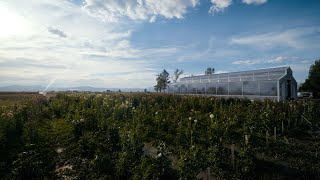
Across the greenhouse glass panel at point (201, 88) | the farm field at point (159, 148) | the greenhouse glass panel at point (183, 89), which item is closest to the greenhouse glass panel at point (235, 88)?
the greenhouse glass panel at point (201, 88)

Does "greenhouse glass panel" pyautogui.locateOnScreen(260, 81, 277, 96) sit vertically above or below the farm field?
above

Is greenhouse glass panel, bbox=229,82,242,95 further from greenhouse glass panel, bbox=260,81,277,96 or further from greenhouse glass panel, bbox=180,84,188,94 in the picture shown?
greenhouse glass panel, bbox=180,84,188,94

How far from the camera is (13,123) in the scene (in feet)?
41.1

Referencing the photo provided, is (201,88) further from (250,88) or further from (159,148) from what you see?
(159,148)

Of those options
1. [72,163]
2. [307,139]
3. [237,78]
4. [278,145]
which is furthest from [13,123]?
[237,78]

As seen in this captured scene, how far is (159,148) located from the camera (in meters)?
7.48

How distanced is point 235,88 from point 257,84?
300cm

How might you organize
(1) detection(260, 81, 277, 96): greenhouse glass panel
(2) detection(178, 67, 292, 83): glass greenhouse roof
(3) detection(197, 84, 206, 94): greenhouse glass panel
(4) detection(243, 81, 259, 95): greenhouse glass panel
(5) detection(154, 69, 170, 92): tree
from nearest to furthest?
(1) detection(260, 81, 277, 96): greenhouse glass panel
(2) detection(178, 67, 292, 83): glass greenhouse roof
(4) detection(243, 81, 259, 95): greenhouse glass panel
(3) detection(197, 84, 206, 94): greenhouse glass panel
(5) detection(154, 69, 170, 92): tree

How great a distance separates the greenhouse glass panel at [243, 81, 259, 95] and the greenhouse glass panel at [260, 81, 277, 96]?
21.7 inches

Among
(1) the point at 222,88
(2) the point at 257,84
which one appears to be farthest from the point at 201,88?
(2) the point at 257,84

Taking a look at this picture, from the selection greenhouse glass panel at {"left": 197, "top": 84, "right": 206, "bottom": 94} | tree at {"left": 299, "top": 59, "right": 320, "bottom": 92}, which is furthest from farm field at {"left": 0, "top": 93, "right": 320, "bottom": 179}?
tree at {"left": 299, "top": 59, "right": 320, "bottom": 92}

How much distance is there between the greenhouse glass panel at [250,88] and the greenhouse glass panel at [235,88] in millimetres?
728

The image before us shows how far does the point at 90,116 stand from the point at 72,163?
4.02 m

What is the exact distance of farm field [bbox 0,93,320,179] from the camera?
Result: 7309 millimetres
